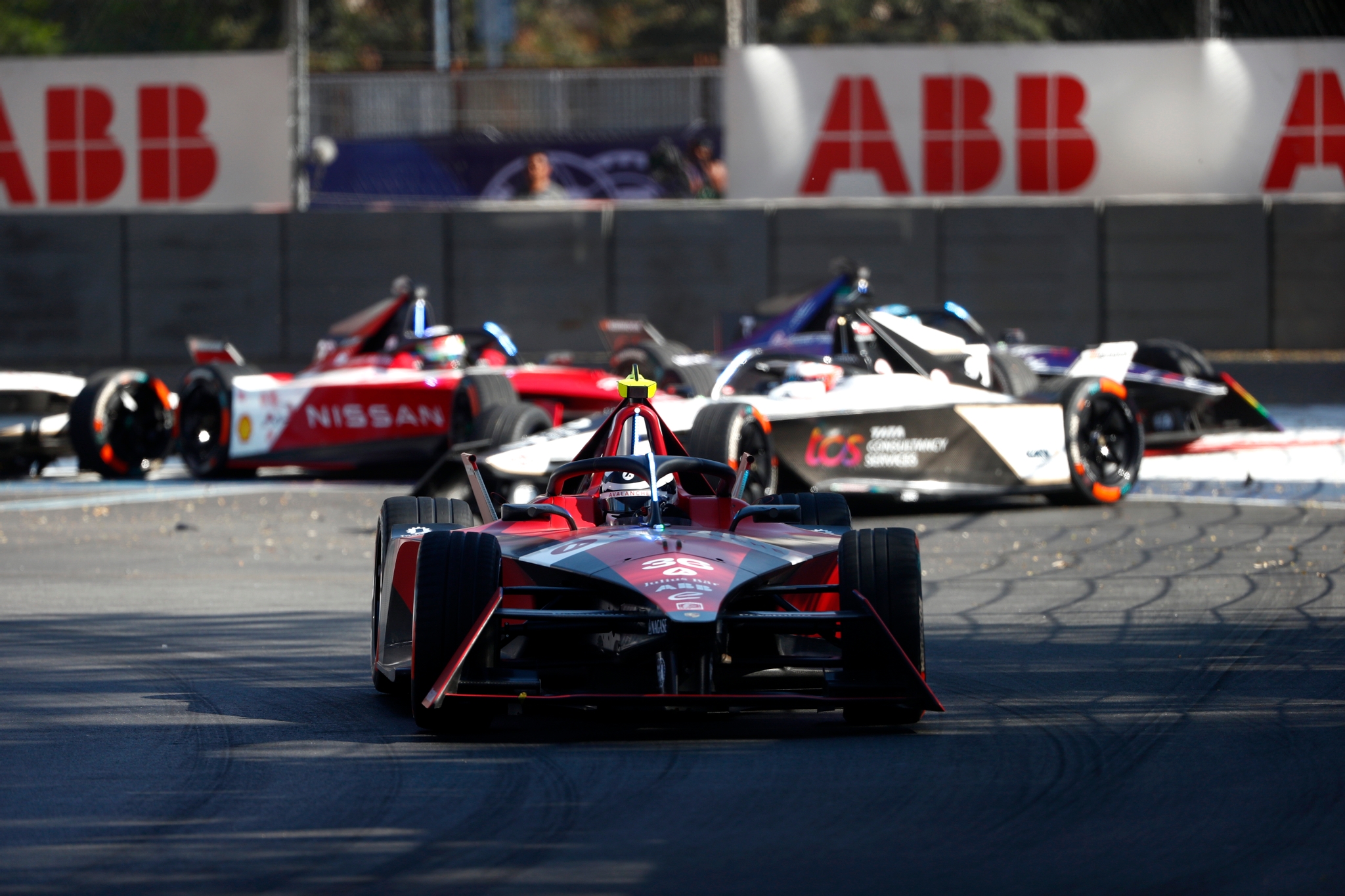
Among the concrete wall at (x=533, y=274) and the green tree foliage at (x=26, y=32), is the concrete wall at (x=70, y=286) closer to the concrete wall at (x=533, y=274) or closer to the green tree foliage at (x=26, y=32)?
the concrete wall at (x=533, y=274)

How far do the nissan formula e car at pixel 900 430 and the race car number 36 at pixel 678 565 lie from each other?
4676 mm

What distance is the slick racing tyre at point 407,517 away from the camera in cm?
642

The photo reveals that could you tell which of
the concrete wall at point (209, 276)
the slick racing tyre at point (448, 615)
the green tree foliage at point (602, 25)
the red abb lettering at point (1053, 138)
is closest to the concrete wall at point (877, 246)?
the red abb lettering at point (1053, 138)

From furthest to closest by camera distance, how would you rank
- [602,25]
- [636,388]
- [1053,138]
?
[602,25], [1053,138], [636,388]

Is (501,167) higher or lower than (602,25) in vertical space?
lower

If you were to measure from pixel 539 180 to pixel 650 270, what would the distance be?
1.95 meters

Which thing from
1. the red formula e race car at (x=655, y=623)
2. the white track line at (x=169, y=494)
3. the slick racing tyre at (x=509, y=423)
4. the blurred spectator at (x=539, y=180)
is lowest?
the white track line at (x=169, y=494)

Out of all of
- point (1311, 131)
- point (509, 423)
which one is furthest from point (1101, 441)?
point (1311, 131)

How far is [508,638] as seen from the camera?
549 cm

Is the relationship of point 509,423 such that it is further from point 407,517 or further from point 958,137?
point 958,137

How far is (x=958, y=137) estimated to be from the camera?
20438mm

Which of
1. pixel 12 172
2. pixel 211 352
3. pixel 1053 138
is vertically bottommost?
pixel 211 352

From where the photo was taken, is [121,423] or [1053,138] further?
[1053,138]

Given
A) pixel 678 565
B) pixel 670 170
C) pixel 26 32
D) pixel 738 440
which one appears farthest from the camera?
pixel 26 32
